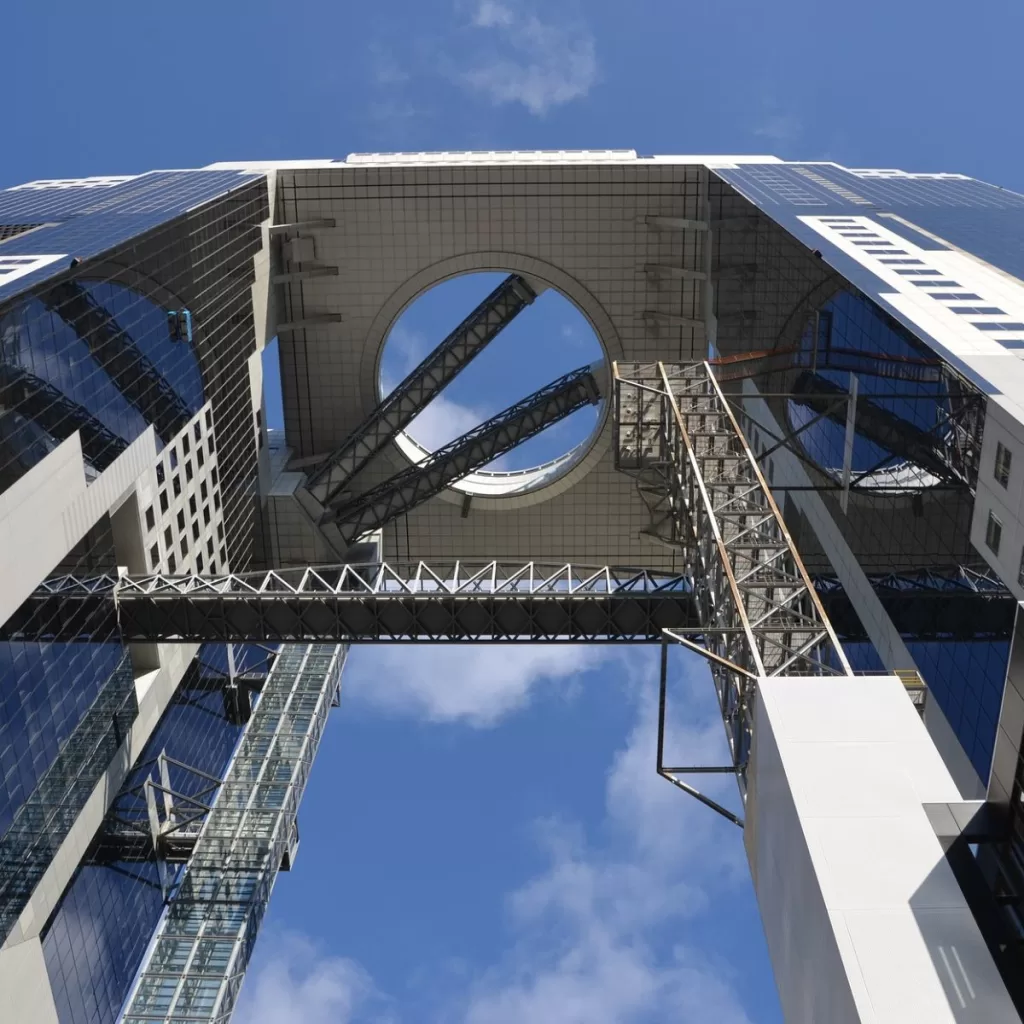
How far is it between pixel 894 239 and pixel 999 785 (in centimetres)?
2971

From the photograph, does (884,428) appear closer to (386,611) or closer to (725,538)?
(725,538)

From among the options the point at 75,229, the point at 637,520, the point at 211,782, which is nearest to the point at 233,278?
the point at 75,229

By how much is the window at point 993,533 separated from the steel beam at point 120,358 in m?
28.6

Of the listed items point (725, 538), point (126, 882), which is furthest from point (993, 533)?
point (126, 882)

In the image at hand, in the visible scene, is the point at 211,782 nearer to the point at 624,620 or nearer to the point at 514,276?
the point at 624,620

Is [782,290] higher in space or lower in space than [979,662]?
higher

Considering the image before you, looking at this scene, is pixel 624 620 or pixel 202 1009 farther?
pixel 202 1009

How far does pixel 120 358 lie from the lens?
39.6 m

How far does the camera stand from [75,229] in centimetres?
4341

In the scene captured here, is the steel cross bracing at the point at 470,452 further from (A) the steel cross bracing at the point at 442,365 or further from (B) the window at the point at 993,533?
(B) the window at the point at 993,533

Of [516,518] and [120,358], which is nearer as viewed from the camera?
[120,358]

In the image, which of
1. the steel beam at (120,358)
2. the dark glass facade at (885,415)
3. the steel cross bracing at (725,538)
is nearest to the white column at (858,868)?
the steel cross bracing at (725,538)

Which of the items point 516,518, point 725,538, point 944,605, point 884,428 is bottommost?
point 516,518

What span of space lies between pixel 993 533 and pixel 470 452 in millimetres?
39835
